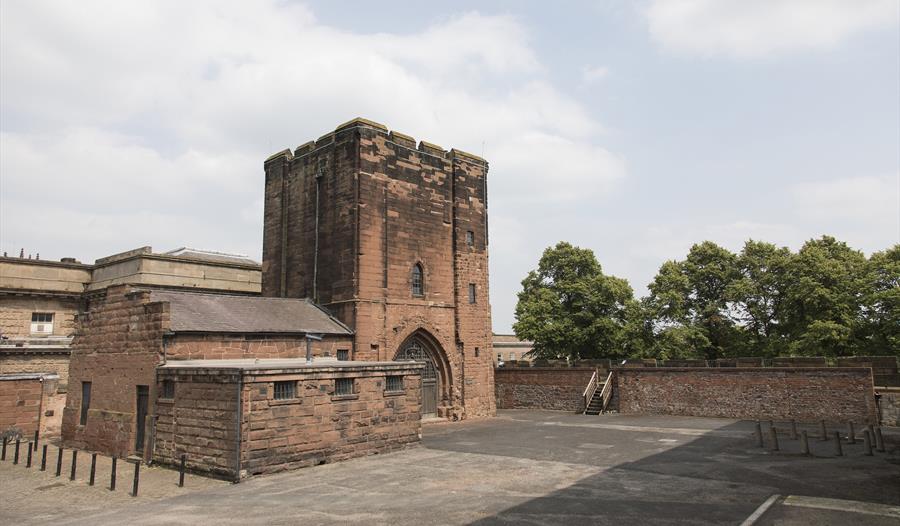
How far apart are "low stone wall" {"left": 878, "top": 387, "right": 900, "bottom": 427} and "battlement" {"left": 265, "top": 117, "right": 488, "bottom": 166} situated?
2111 centimetres

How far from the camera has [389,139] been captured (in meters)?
28.5

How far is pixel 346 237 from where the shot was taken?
26.9 meters

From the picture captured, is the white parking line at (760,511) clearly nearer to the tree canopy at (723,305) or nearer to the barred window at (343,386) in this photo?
the barred window at (343,386)

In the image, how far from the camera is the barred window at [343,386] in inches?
678

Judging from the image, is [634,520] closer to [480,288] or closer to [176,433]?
[176,433]

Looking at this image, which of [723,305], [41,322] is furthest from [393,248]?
[723,305]

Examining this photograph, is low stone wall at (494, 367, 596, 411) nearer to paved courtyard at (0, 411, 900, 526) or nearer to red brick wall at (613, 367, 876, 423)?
red brick wall at (613, 367, 876, 423)

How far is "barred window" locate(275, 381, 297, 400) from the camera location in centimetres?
1565

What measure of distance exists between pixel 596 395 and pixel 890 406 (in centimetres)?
1281

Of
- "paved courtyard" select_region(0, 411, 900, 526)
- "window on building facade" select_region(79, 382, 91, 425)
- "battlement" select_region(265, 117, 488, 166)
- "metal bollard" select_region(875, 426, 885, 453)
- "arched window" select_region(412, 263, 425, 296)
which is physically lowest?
"paved courtyard" select_region(0, 411, 900, 526)

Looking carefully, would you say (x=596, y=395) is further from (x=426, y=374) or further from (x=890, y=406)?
(x=890, y=406)

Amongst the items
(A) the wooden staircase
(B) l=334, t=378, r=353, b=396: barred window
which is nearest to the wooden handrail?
(A) the wooden staircase

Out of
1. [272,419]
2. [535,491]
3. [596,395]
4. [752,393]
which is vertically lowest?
[535,491]

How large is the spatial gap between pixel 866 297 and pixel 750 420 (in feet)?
42.5
